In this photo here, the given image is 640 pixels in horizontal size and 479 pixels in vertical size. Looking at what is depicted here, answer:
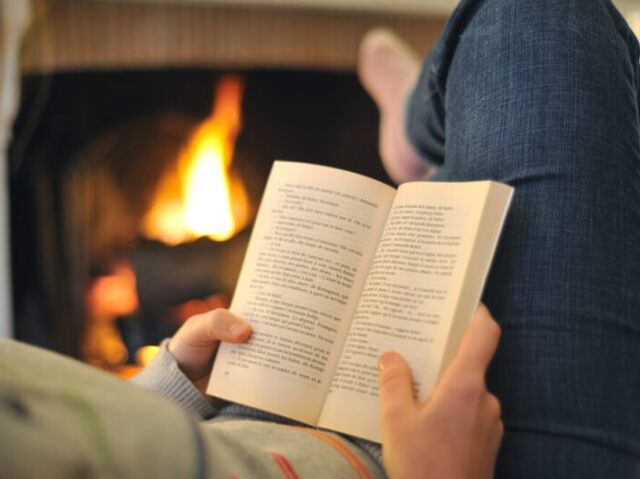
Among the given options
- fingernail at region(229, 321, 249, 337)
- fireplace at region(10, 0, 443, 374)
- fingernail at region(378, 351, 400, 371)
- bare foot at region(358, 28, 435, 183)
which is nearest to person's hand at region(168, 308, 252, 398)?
fingernail at region(229, 321, 249, 337)

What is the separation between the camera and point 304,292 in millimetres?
479

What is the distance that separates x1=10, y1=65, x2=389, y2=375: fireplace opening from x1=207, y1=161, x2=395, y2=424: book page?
1.08 metres

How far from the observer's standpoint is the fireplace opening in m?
1.45

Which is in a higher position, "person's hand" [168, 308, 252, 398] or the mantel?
the mantel

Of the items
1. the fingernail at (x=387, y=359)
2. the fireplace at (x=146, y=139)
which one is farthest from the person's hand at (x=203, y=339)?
the fireplace at (x=146, y=139)

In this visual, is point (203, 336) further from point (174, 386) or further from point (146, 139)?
point (146, 139)

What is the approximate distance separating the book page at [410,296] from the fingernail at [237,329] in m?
0.09

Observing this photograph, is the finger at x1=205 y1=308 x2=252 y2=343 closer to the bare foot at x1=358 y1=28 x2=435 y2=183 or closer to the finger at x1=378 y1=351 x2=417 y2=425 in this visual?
the finger at x1=378 y1=351 x2=417 y2=425

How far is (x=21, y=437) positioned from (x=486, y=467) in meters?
0.29

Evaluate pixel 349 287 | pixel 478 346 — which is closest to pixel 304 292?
pixel 349 287

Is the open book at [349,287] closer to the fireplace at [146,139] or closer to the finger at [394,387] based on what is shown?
the finger at [394,387]

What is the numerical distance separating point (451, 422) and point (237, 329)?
0.20m

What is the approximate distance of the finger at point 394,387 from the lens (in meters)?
0.38

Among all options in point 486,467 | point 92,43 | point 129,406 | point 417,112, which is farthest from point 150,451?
point 92,43
